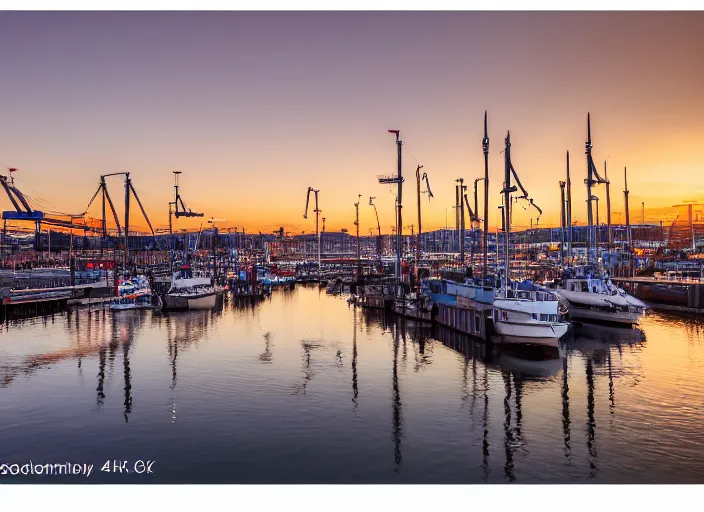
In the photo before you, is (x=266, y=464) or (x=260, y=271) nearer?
(x=266, y=464)

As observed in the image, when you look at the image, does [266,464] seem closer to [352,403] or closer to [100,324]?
[352,403]

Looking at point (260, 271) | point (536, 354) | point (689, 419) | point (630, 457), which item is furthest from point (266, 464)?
point (260, 271)

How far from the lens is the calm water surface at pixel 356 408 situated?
11562 mm

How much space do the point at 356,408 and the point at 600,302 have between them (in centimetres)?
2044

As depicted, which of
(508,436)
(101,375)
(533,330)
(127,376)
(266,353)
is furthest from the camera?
(266,353)

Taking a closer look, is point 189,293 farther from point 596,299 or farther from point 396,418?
point 396,418

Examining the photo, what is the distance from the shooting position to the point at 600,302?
1225 inches

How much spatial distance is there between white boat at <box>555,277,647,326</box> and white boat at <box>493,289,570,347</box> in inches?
360

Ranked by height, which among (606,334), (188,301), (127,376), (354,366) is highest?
(188,301)

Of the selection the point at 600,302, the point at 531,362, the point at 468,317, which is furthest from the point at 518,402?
the point at 600,302

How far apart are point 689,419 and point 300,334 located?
1883 cm

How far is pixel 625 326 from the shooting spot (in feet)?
100

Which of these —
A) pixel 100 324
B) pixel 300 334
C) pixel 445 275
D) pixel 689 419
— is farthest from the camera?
pixel 445 275

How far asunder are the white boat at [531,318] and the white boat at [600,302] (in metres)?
9.15
